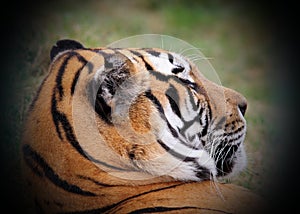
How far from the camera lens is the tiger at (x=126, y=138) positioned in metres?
0.96

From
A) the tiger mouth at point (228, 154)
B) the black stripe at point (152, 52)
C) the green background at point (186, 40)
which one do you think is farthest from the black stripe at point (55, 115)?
the tiger mouth at point (228, 154)

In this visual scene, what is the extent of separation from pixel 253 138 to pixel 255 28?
0.27m

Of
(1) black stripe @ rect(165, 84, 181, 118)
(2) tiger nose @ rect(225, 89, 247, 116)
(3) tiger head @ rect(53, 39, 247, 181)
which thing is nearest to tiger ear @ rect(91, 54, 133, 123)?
(3) tiger head @ rect(53, 39, 247, 181)

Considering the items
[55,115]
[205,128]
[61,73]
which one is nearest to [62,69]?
[61,73]

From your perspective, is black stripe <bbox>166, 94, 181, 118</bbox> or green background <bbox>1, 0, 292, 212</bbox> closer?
black stripe <bbox>166, 94, 181, 118</bbox>

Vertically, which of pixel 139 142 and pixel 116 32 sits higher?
pixel 116 32

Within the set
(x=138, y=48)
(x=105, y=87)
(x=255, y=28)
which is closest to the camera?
(x=105, y=87)

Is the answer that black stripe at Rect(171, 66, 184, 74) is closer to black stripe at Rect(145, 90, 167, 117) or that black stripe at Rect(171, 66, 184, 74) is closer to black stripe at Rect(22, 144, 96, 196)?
black stripe at Rect(145, 90, 167, 117)

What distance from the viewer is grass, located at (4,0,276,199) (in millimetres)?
1111

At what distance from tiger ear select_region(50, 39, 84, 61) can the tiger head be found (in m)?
0.04

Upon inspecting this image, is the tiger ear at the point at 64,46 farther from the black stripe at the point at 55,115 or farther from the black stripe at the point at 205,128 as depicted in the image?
the black stripe at the point at 205,128

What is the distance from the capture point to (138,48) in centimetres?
105

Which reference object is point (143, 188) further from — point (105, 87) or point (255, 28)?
point (255, 28)

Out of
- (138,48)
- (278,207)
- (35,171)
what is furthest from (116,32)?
(278,207)
